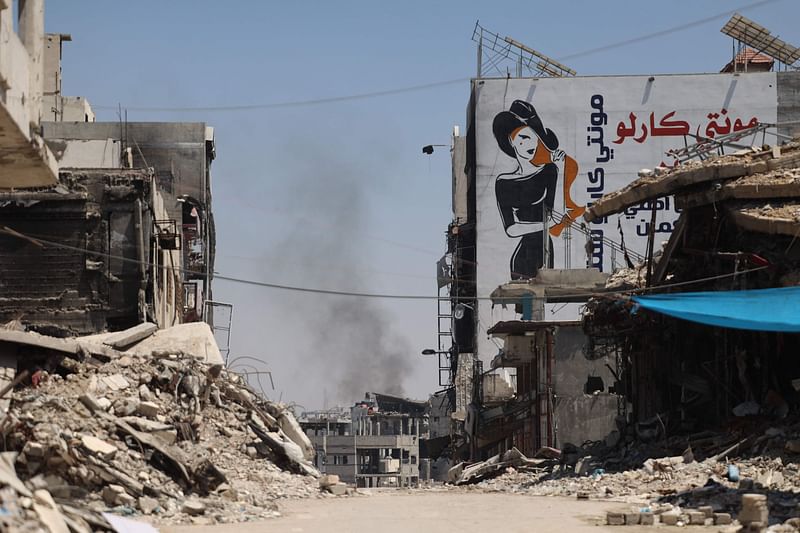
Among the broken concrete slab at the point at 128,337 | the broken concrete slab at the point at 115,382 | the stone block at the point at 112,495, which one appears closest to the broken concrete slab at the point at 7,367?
the broken concrete slab at the point at 115,382

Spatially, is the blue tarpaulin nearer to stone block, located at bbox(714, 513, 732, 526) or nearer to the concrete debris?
stone block, located at bbox(714, 513, 732, 526)

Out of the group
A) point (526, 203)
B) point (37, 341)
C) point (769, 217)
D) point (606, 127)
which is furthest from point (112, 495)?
point (606, 127)

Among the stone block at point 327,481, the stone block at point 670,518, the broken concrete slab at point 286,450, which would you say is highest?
the stone block at point 670,518

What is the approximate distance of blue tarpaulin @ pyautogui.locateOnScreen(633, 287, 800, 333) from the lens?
1731cm

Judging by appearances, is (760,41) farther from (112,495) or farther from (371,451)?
(112,495)

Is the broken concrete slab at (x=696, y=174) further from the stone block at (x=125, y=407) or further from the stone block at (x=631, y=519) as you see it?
the stone block at (x=125, y=407)

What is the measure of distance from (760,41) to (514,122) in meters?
13.6

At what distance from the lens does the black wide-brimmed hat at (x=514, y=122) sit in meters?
55.8

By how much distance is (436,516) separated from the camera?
16312 mm

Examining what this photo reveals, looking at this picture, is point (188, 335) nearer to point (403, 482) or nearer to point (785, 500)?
point (785, 500)

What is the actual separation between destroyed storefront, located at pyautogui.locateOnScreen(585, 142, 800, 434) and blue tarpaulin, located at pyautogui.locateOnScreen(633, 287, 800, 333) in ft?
0.07

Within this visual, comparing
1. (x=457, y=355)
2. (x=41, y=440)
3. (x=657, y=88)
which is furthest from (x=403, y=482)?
(x=41, y=440)

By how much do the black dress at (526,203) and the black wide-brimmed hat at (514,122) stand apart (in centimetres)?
123

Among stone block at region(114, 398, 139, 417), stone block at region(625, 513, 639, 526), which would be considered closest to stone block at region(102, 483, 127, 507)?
stone block at region(114, 398, 139, 417)
